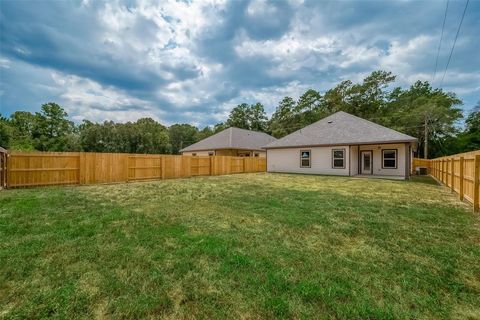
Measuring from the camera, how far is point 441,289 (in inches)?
89.0

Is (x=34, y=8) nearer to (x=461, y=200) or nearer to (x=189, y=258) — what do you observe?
(x=189, y=258)

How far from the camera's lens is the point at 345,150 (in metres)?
15.8

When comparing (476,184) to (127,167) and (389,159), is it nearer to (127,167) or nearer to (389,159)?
(389,159)

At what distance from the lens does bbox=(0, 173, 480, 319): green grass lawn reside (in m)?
1.95

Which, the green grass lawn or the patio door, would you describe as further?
the patio door

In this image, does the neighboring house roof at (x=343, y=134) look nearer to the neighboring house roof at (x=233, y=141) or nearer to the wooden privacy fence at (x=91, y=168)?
the neighboring house roof at (x=233, y=141)

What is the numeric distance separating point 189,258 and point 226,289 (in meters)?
0.84

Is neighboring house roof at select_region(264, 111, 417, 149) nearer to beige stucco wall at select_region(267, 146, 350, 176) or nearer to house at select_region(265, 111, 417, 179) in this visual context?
house at select_region(265, 111, 417, 179)

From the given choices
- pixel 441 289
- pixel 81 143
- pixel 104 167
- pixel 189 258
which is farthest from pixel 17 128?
pixel 441 289

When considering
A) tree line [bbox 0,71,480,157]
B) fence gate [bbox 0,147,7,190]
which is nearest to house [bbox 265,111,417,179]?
tree line [bbox 0,71,480,157]

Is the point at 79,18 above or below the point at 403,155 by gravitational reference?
above

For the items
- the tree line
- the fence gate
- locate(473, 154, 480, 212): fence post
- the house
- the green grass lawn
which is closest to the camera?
the green grass lawn

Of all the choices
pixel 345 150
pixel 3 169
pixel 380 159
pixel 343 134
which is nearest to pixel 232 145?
pixel 343 134

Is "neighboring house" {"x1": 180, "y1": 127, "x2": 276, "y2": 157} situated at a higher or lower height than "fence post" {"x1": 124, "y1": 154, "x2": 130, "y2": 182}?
higher
